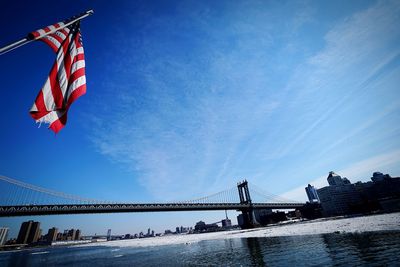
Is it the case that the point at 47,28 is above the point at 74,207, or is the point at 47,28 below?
below

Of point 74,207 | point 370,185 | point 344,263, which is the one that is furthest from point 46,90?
point 370,185

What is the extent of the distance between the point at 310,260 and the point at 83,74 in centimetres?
1163

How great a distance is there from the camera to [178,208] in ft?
206

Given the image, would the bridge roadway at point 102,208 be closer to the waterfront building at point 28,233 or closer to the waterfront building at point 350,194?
the waterfront building at point 350,194

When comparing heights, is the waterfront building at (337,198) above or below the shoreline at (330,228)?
above

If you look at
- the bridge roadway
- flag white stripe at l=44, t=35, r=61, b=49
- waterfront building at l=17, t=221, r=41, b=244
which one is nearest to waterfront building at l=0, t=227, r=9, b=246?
waterfront building at l=17, t=221, r=41, b=244

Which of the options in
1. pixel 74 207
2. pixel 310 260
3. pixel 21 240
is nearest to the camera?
pixel 310 260

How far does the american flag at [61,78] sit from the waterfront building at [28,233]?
20681 centimetres

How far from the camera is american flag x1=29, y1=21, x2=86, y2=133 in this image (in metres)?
5.88

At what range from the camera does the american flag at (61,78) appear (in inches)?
232

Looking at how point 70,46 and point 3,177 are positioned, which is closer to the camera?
point 70,46

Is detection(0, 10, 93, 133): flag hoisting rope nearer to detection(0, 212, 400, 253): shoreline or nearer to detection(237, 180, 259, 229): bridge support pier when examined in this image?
detection(0, 212, 400, 253): shoreline

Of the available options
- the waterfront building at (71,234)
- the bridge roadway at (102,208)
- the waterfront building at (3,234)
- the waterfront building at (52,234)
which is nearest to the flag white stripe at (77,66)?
the bridge roadway at (102,208)

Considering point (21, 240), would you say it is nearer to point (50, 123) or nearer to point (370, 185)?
point (50, 123)
